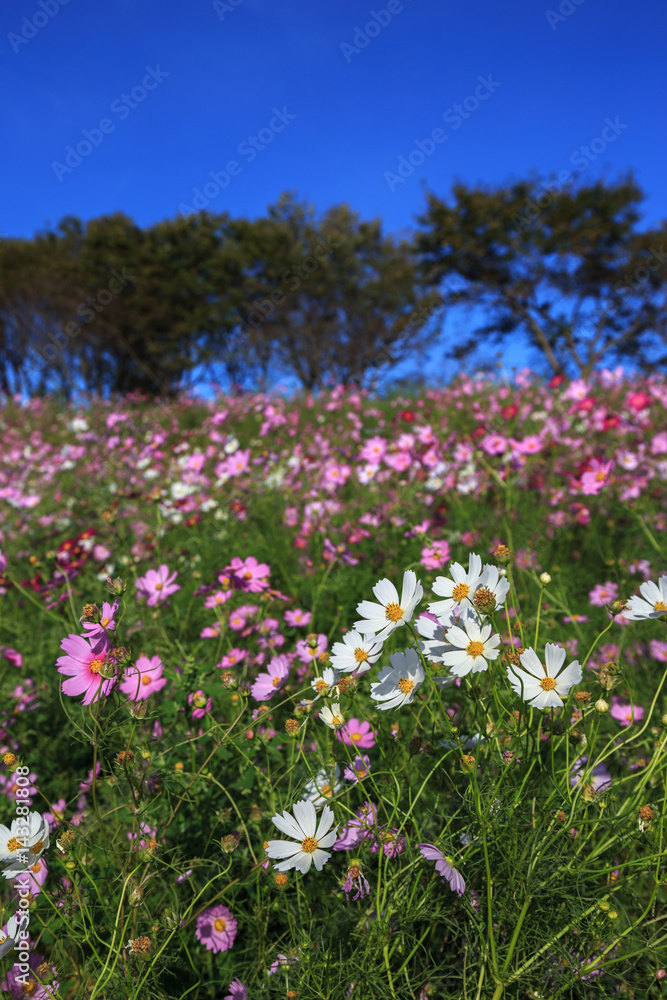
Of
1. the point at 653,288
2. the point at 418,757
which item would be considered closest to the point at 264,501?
the point at 418,757

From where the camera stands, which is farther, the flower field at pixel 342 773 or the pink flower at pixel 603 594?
the pink flower at pixel 603 594

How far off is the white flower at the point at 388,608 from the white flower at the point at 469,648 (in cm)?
8

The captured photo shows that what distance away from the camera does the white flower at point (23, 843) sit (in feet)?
2.76

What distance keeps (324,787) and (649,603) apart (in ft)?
2.12

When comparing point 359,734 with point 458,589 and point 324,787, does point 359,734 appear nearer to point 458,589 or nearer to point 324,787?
point 324,787

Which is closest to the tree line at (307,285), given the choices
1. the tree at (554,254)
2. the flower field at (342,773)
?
the tree at (554,254)

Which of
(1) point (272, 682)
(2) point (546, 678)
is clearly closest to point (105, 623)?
(1) point (272, 682)

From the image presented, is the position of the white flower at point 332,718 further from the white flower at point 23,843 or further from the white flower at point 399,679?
the white flower at point 23,843

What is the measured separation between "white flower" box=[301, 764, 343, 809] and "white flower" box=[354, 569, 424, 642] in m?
0.26

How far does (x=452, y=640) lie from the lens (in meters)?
0.87

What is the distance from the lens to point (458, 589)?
3.15 feet

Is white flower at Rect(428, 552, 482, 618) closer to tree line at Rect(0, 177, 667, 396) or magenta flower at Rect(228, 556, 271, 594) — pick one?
magenta flower at Rect(228, 556, 271, 594)

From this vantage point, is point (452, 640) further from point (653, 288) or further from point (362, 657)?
point (653, 288)

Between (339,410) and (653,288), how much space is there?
17470 millimetres
